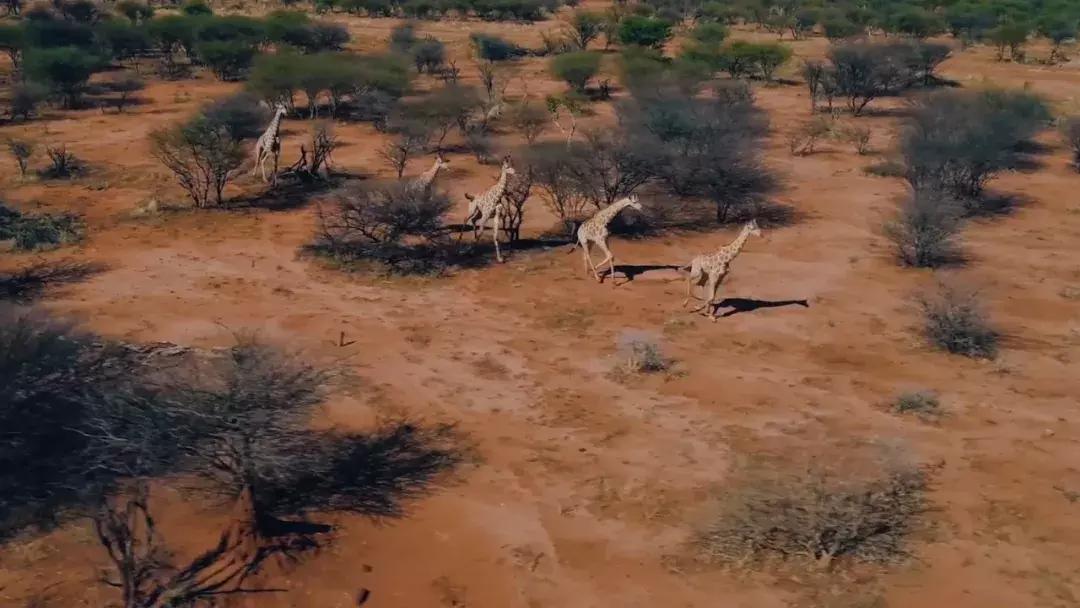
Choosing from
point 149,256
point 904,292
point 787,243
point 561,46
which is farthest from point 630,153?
point 561,46

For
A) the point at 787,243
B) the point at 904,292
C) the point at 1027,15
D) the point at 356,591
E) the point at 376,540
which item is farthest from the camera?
the point at 1027,15

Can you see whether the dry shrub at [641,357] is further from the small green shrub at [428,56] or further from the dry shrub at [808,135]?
Answer: the small green shrub at [428,56]

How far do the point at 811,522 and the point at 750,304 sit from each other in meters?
7.78

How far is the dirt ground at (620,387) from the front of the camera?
8.78 m

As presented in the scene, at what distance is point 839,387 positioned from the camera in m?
13.0

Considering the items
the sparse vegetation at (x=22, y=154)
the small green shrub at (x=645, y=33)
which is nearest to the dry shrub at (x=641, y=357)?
the sparse vegetation at (x=22, y=154)

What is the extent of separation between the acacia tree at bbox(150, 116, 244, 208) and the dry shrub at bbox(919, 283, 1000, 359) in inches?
631

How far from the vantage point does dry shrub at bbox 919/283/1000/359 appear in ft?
46.3

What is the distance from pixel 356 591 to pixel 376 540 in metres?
0.84

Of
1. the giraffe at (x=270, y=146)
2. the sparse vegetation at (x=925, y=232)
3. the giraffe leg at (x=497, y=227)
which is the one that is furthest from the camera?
the giraffe at (x=270, y=146)

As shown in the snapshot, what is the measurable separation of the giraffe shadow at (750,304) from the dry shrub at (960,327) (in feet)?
7.14

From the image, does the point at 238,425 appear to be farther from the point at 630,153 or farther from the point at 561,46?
the point at 561,46

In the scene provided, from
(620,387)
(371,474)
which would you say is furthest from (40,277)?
(620,387)

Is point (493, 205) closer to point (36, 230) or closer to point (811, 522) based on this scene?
point (36, 230)
